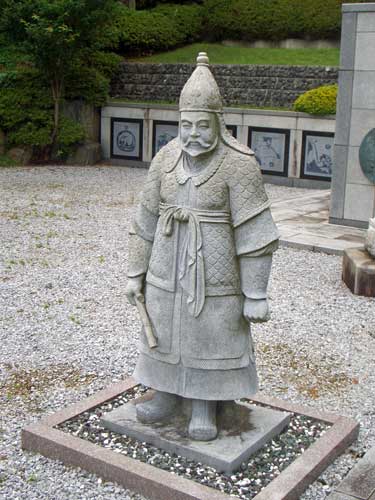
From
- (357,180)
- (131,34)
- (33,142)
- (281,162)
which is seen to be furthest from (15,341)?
(131,34)

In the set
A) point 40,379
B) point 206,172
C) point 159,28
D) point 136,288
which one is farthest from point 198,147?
point 159,28

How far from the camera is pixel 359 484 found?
422 centimetres

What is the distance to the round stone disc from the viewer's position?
36.4 ft

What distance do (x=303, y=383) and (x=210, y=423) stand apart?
1637mm

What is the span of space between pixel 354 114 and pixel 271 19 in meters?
13.9

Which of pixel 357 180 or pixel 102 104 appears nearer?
pixel 357 180

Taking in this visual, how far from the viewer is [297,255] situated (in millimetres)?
9914

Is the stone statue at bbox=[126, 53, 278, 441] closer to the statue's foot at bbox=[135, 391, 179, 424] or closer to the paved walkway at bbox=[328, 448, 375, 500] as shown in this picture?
the statue's foot at bbox=[135, 391, 179, 424]

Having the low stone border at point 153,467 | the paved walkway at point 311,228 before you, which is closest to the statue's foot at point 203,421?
the low stone border at point 153,467

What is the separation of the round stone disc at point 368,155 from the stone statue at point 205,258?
731 cm

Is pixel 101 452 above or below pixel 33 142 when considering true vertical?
below

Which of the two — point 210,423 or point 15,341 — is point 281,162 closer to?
point 15,341

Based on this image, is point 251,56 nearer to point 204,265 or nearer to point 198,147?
point 198,147

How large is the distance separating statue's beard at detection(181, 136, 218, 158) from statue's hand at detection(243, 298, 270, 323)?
34.8 inches
